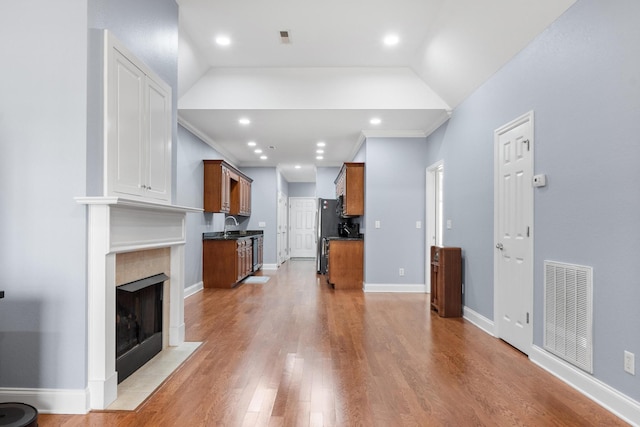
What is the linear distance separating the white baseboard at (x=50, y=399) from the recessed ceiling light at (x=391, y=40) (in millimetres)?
4112

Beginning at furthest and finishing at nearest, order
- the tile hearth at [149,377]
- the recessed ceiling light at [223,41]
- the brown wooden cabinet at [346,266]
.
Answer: the brown wooden cabinet at [346,266]
the recessed ceiling light at [223,41]
the tile hearth at [149,377]

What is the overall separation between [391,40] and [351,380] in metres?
3.51

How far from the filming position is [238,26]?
390 centimetres

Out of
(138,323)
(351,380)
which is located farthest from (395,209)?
(138,323)

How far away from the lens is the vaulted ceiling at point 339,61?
347 cm

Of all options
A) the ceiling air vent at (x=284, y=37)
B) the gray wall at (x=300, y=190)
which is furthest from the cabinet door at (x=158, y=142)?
the gray wall at (x=300, y=190)

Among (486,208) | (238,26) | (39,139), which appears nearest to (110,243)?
(39,139)

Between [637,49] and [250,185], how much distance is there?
7932 mm

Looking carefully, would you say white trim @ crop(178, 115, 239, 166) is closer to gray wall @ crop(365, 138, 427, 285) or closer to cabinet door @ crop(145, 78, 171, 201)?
cabinet door @ crop(145, 78, 171, 201)

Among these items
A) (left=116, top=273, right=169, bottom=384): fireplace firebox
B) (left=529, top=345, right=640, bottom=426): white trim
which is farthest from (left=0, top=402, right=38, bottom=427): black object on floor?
(left=529, top=345, right=640, bottom=426): white trim

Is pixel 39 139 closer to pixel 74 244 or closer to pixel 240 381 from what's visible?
pixel 74 244

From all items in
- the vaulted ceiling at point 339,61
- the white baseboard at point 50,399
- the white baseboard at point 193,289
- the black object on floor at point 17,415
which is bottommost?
the white baseboard at point 193,289

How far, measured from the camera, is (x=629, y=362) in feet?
6.86

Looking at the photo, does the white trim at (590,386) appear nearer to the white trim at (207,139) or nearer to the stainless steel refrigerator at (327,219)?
the white trim at (207,139)
